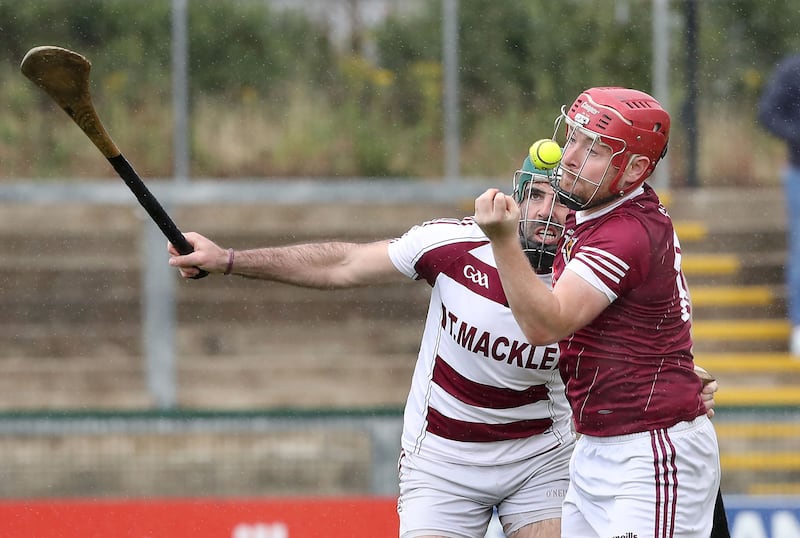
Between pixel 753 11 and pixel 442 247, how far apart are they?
5215 millimetres

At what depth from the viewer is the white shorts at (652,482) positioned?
11.1 ft

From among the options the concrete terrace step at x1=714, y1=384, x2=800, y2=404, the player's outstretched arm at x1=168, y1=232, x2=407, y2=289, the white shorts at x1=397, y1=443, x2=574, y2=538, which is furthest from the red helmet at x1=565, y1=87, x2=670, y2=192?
the concrete terrace step at x1=714, y1=384, x2=800, y2=404

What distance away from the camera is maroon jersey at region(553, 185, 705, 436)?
3326 millimetres

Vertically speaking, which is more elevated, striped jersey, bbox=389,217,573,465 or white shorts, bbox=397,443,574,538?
striped jersey, bbox=389,217,573,465

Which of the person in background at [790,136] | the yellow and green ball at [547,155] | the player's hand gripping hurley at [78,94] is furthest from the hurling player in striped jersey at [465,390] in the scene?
the person in background at [790,136]

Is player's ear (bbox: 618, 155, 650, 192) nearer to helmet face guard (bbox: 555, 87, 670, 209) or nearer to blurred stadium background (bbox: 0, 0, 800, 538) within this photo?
helmet face guard (bbox: 555, 87, 670, 209)

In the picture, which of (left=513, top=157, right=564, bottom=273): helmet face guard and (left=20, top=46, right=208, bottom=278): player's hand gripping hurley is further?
(left=513, top=157, right=564, bottom=273): helmet face guard

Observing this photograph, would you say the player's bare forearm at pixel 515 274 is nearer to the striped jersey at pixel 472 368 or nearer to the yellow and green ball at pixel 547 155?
the yellow and green ball at pixel 547 155

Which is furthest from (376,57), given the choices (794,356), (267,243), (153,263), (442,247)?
(442,247)

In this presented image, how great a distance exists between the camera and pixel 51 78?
12.1 ft

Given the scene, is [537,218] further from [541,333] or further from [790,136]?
[790,136]

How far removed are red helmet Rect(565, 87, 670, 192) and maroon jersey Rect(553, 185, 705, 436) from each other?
12cm

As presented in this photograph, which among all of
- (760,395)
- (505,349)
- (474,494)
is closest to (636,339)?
A: (505,349)

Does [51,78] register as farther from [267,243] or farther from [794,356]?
[794,356]
